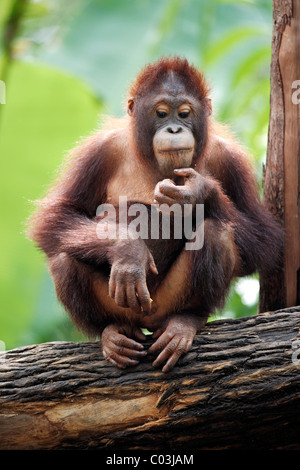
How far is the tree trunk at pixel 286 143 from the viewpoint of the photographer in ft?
14.4

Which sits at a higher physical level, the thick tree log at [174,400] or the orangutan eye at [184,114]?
the orangutan eye at [184,114]

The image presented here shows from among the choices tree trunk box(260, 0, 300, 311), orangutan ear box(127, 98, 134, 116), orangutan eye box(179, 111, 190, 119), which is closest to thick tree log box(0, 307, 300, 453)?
tree trunk box(260, 0, 300, 311)

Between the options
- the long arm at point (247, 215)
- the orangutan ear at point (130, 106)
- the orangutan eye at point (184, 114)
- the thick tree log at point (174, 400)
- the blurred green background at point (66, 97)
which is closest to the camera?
the thick tree log at point (174, 400)

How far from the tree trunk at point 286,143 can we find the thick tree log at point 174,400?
0.71m

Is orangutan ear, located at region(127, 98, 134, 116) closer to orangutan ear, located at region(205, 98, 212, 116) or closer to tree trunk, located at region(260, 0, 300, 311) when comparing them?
orangutan ear, located at region(205, 98, 212, 116)

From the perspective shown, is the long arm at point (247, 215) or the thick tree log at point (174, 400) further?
the long arm at point (247, 215)

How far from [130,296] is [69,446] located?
34.6 inches

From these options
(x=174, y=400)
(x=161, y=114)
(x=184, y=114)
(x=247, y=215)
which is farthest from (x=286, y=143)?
(x=174, y=400)

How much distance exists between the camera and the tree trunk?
14.4 ft

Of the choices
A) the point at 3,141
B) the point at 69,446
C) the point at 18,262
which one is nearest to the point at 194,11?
the point at 3,141

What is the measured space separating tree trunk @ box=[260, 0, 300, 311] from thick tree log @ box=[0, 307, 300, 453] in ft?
2.32

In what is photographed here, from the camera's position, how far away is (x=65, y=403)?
147 inches

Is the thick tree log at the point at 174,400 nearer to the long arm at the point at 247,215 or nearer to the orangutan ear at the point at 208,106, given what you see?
the long arm at the point at 247,215

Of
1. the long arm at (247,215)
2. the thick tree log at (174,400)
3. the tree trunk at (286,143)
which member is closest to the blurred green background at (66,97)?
the tree trunk at (286,143)
